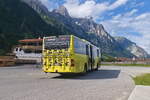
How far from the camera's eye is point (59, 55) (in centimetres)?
1756

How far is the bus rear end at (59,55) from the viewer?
17250 mm

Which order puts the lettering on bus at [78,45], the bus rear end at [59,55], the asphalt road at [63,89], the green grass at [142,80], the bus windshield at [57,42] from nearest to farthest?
the asphalt road at [63,89] < the green grass at [142,80] < the bus rear end at [59,55] < the bus windshield at [57,42] < the lettering on bus at [78,45]

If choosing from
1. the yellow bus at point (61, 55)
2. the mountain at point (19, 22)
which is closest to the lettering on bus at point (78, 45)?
the yellow bus at point (61, 55)

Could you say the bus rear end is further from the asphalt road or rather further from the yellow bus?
the asphalt road

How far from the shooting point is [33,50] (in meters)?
84.8

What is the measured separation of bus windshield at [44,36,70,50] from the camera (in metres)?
17.7

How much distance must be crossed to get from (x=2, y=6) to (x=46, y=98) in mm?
146966

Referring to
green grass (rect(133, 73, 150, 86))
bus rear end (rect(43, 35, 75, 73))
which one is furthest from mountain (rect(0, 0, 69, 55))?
green grass (rect(133, 73, 150, 86))

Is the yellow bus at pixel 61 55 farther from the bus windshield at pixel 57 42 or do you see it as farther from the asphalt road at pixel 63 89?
the asphalt road at pixel 63 89

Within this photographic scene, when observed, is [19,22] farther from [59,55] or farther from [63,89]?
[63,89]

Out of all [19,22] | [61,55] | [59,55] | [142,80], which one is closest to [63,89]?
[61,55]

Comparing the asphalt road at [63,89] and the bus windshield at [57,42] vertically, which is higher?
the bus windshield at [57,42]

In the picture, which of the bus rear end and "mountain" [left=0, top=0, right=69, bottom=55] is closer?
the bus rear end

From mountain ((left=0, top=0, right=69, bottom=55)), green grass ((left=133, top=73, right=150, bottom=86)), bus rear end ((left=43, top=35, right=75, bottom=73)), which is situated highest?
mountain ((left=0, top=0, right=69, bottom=55))
